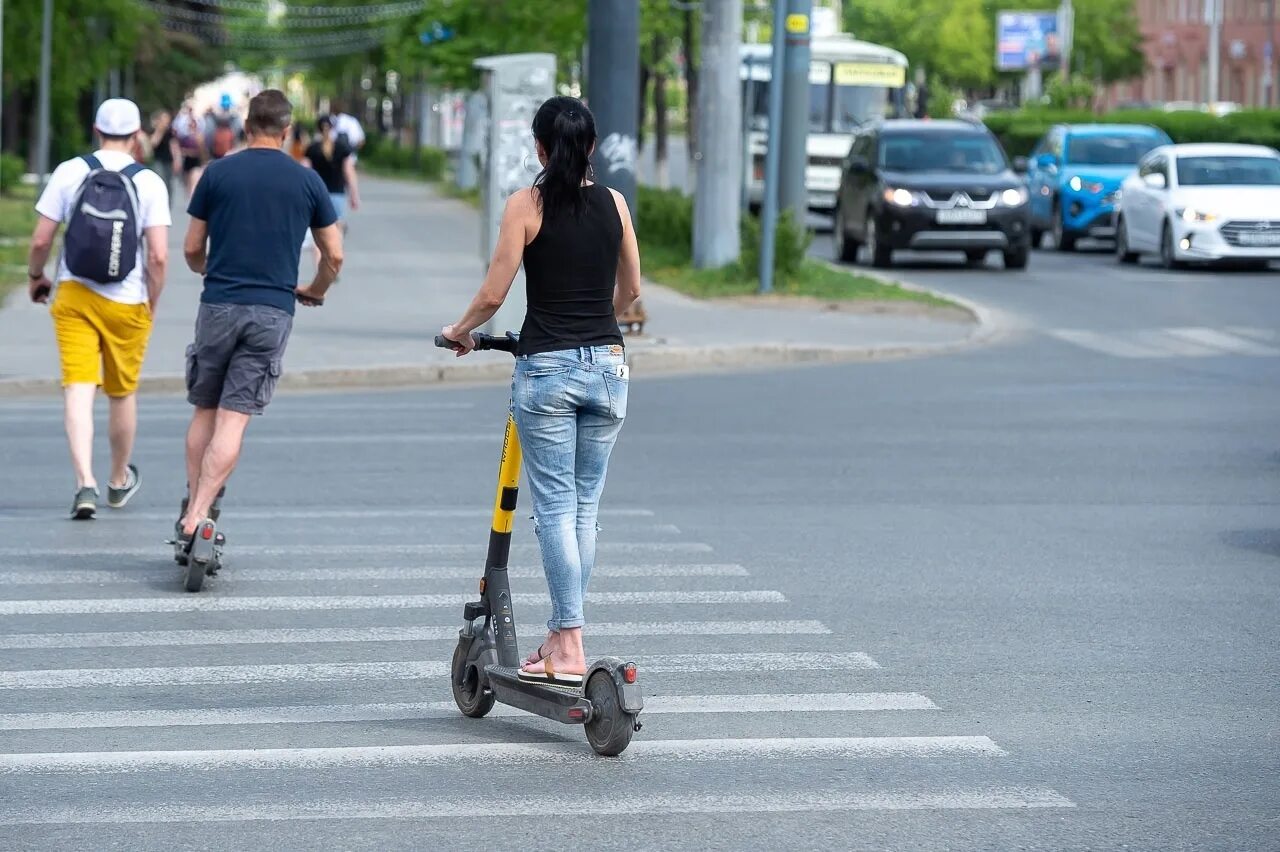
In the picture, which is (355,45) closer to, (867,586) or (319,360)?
(319,360)

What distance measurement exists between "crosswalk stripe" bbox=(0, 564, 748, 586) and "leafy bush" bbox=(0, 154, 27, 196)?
33.2 metres

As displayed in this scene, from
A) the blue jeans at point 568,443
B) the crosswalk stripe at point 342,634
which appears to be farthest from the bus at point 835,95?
the blue jeans at point 568,443

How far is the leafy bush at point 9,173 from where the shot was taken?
40.5 metres

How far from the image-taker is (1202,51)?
93.8 meters

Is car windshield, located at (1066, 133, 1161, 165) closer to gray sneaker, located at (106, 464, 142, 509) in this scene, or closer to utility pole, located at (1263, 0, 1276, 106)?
gray sneaker, located at (106, 464, 142, 509)

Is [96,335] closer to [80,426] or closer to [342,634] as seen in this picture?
[80,426]

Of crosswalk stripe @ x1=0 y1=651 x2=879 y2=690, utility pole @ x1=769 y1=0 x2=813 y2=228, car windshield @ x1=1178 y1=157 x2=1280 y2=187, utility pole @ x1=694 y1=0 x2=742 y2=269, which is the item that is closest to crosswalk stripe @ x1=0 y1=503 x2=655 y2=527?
crosswalk stripe @ x1=0 y1=651 x2=879 y2=690

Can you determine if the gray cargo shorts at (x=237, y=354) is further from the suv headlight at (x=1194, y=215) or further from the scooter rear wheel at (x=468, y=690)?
the suv headlight at (x=1194, y=215)

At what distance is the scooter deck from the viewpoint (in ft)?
19.9

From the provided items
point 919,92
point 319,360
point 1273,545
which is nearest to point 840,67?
point 919,92

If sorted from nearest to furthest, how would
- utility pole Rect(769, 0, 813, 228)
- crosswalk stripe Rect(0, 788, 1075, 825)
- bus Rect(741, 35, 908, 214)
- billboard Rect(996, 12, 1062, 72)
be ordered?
crosswalk stripe Rect(0, 788, 1075, 825) → utility pole Rect(769, 0, 813, 228) → bus Rect(741, 35, 908, 214) → billboard Rect(996, 12, 1062, 72)

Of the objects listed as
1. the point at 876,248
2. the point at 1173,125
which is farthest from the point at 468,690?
the point at 1173,125

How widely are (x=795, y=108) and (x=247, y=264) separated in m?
16.8

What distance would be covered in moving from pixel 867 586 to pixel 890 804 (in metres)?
3.17
